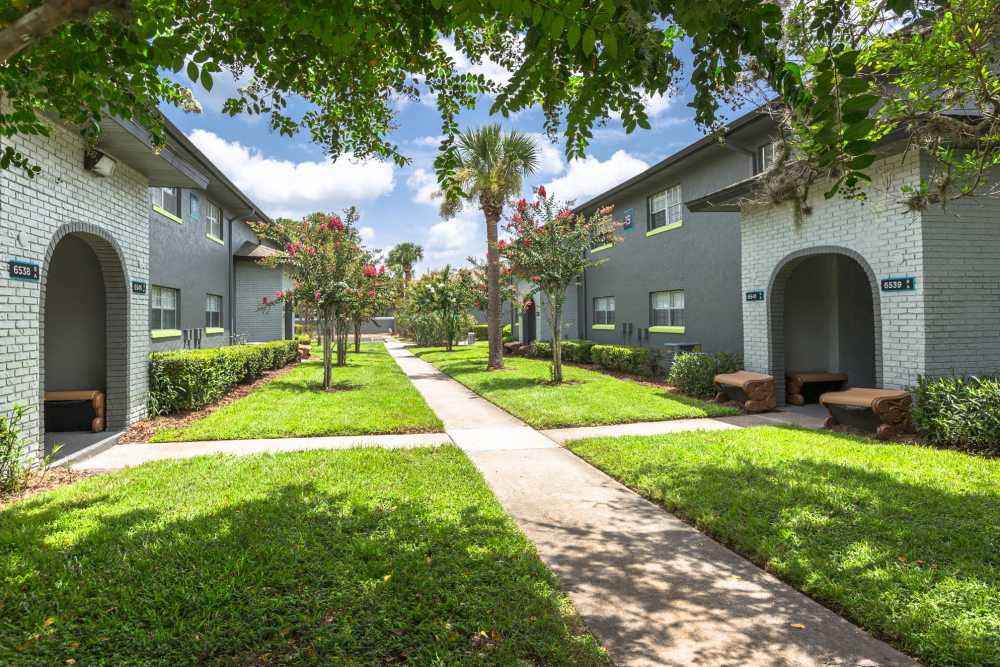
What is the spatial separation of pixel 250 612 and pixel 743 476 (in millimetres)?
4914

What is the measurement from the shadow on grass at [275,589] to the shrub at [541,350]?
18121 mm

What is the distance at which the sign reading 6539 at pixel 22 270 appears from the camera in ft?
20.2

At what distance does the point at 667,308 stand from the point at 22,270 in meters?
15.1

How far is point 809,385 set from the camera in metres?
11.2

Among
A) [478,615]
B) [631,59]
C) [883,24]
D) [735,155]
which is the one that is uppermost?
[735,155]

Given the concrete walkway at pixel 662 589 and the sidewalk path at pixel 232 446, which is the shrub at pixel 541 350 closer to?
the sidewalk path at pixel 232 446

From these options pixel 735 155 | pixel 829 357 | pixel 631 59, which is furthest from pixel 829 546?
pixel 735 155

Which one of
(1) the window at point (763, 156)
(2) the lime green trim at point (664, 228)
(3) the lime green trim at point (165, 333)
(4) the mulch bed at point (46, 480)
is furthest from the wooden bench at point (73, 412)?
(2) the lime green trim at point (664, 228)

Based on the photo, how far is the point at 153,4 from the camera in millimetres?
3975

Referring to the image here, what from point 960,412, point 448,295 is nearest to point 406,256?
point 448,295

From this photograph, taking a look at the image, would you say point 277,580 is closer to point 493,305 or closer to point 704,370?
point 704,370

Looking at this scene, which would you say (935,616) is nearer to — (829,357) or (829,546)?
(829,546)

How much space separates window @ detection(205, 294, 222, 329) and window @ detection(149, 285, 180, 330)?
2514 mm

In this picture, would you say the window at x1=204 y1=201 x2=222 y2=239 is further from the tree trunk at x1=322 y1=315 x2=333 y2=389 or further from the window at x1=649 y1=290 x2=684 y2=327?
the window at x1=649 y1=290 x2=684 y2=327
